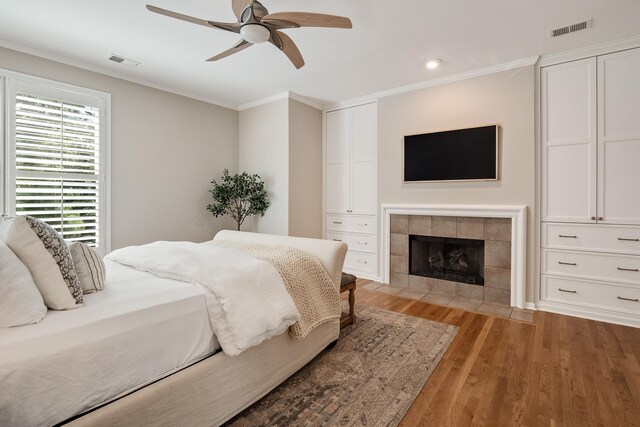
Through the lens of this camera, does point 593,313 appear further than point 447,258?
No

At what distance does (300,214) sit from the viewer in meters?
4.60

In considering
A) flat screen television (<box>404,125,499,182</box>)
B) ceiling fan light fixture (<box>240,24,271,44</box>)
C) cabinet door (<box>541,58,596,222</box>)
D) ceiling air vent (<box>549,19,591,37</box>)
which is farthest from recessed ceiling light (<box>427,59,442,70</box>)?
ceiling fan light fixture (<box>240,24,271,44</box>)

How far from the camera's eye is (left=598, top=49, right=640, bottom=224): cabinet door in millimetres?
2834

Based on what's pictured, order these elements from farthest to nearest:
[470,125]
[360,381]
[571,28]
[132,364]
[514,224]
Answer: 1. [470,125]
2. [514,224]
3. [571,28]
4. [360,381]
5. [132,364]

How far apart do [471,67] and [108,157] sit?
171 inches

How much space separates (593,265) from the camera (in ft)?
9.90

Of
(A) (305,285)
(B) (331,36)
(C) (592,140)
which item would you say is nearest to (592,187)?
(C) (592,140)

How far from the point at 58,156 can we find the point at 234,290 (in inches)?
120

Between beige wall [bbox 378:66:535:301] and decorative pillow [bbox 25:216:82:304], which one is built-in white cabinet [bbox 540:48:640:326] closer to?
beige wall [bbox 378:66:535:301]

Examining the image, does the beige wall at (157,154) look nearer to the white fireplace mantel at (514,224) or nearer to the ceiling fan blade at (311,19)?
the ceiling fan blade at (311,19)

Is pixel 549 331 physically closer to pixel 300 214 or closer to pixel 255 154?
pixel 300 214

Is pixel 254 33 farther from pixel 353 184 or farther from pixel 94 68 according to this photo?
pixel 353 184

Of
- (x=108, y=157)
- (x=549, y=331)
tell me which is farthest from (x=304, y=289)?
(x=108, y=157)

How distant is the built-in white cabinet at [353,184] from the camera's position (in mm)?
4500
